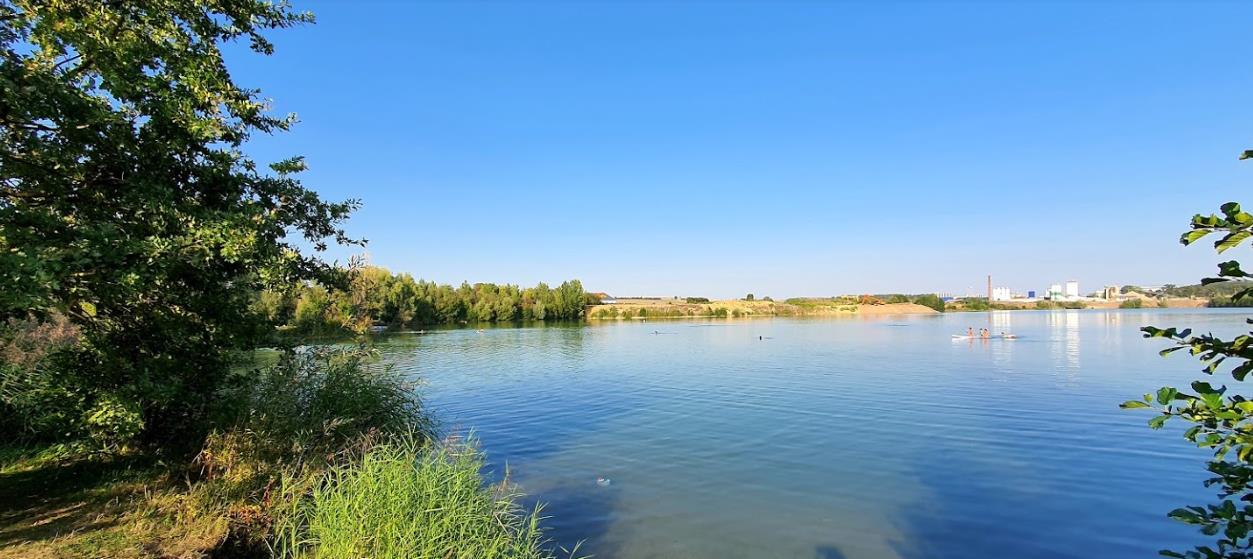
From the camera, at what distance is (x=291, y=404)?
10789 mm

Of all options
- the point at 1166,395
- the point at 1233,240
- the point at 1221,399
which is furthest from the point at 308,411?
the point at 1233,240

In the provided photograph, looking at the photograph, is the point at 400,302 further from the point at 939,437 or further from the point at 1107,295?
the point at 1107,295

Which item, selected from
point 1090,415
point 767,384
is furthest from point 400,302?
point 1090,415

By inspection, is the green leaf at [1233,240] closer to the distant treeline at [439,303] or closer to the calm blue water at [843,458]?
the calm blue water at [843,458]

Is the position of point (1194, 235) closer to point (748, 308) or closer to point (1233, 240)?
point (1233, 240)

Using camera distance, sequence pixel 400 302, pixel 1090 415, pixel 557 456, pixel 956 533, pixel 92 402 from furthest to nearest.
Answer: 1. pixel 400 302
2. pixel 1090 415
3. pixel 557 456
4. pixel 956 533
5. pixel 92 402

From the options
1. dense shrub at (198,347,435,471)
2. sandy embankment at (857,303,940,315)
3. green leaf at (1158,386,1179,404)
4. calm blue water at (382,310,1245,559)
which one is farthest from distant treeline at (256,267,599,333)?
sandy embankment at (857,303,940,315)

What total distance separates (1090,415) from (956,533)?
13577 mm

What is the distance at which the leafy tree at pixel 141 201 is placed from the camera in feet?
21.5

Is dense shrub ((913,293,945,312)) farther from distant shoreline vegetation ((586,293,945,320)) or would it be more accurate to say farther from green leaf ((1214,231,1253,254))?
green leaf ((1214,231,1253,254))

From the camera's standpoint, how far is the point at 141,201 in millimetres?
7605

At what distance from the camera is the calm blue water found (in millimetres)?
10250

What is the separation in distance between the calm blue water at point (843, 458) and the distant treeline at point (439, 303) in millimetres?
5411

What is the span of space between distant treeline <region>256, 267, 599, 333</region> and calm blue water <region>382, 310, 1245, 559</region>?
5.41 m
